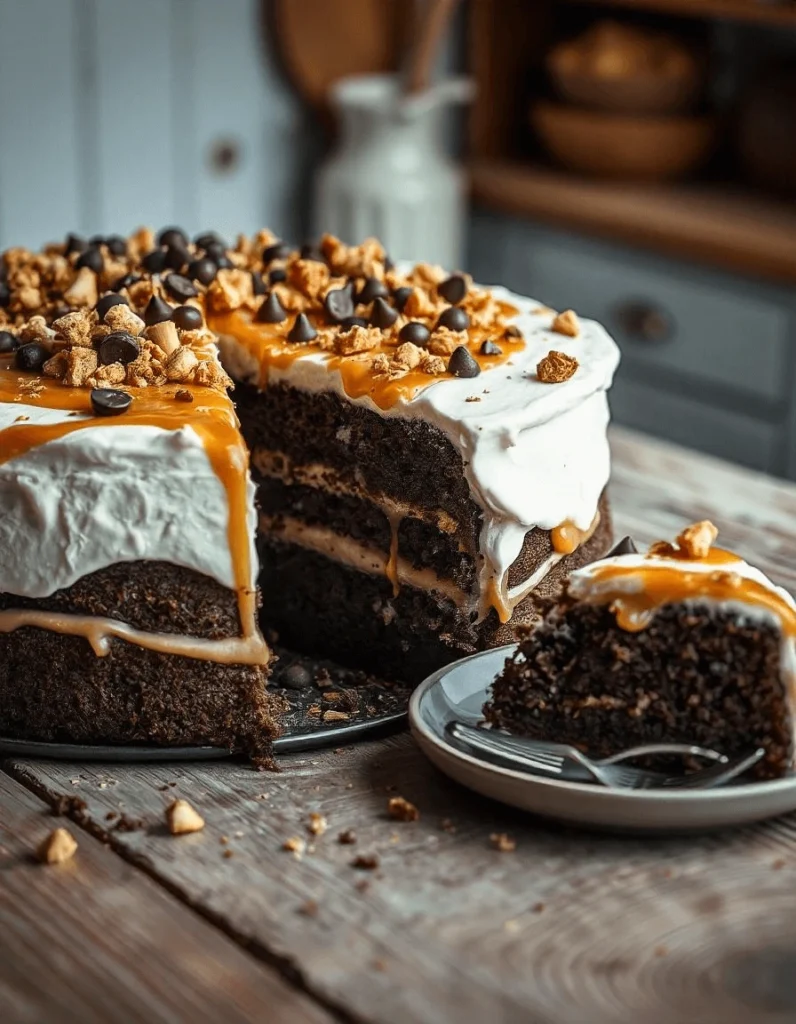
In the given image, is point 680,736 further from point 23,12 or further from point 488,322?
point 23,12

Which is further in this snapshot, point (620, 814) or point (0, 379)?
point (0, 379)

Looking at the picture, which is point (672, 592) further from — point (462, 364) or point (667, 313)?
point (667, 313)

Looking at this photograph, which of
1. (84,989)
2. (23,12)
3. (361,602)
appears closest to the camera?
(84,989)

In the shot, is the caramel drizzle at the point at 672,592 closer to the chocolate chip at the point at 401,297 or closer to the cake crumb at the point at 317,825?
the cake crumb at the point at 317,825

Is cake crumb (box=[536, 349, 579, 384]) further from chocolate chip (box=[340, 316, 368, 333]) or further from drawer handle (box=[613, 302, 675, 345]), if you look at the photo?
drawer handle (box=[613, 302, 675, 345])

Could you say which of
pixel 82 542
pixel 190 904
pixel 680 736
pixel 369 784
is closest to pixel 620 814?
pixel 680 736

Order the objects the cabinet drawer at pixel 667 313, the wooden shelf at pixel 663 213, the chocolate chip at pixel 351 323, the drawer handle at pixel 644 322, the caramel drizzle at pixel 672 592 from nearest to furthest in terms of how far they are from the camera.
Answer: the caramel drizzle at pixel 672 592 < the chocolate chip at pixel 351 323 < the wooden shelf at pixel 663 213 < the cabinet drawer at pixel 667 313 < the drawer handle at pixel 644 322

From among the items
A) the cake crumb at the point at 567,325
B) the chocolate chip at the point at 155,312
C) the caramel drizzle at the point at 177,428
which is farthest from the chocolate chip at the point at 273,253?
the caramel drizzle at the point at 177,428
